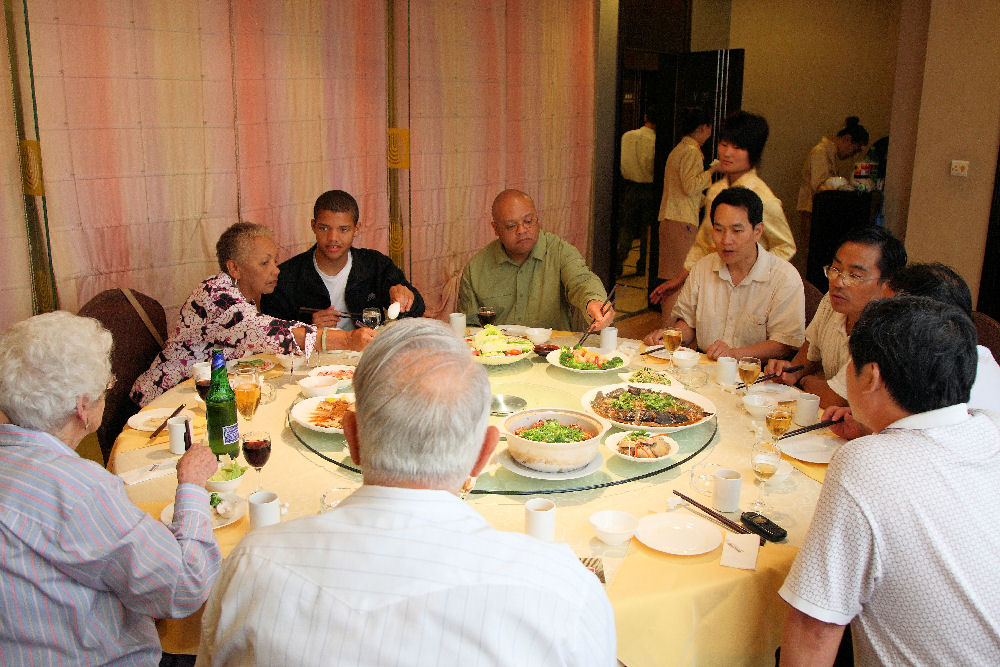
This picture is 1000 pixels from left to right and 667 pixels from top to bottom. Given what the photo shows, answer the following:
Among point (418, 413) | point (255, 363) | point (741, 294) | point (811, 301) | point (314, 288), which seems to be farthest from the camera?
point (314, 288)

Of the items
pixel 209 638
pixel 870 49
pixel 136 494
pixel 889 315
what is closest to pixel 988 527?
pixel 889 315

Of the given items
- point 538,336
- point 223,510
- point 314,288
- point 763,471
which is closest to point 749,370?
point 763,471

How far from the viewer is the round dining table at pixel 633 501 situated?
5.03 feet

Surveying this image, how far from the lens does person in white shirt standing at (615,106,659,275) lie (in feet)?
22.4

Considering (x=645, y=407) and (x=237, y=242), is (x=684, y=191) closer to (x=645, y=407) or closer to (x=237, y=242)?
(x=237, y=242)

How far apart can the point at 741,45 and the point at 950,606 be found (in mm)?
8439

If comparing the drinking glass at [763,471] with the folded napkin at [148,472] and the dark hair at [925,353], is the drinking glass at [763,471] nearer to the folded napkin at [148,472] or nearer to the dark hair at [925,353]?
the dark hair at [925,353]

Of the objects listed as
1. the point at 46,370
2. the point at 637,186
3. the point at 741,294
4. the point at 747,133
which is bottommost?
the point at 741,294

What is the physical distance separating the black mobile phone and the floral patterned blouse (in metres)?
1.77

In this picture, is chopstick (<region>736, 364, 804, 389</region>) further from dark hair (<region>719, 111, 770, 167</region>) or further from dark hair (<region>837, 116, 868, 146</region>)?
dark hair (<region>837, 116, 868, 146</region>)

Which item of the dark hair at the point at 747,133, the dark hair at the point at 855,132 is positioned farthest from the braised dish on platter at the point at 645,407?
the dark hair at the point at 855,132

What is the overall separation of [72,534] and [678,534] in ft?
3.95

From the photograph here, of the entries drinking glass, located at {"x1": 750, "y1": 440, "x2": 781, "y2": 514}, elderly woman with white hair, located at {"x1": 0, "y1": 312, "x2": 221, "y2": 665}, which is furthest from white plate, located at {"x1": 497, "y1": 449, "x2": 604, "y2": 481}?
elderly woman with white hair, located at {"x1": 0, "y1": 312, "x2": 221, "y2": 665}

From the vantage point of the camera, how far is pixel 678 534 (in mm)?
1724
